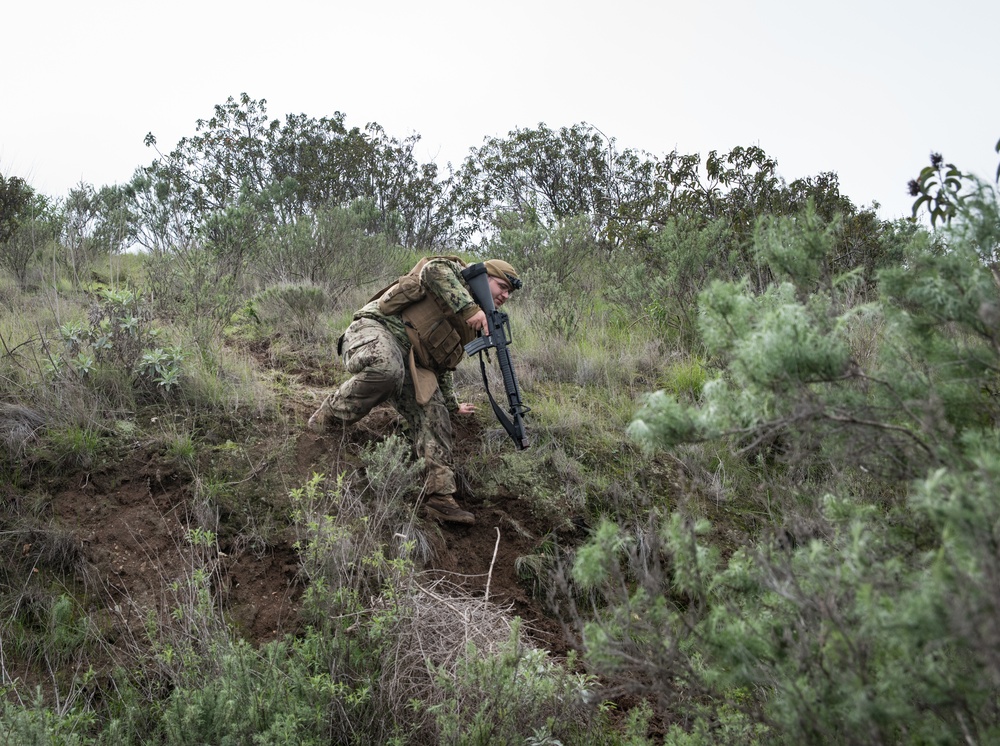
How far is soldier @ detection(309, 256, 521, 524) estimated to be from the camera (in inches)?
179

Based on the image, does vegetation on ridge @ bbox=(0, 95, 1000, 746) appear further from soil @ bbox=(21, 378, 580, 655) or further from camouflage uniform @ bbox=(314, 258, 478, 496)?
camouflage uniform @ bbox=(314, 258, 478, 496)

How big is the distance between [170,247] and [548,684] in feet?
18.8

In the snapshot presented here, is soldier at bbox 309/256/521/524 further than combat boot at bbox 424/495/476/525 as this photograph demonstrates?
Yes

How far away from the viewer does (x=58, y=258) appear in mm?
8305

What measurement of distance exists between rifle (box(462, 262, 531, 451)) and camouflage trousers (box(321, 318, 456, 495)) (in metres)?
0.41

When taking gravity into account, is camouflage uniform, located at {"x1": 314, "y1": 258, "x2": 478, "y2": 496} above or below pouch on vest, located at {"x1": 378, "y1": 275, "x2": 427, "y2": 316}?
below

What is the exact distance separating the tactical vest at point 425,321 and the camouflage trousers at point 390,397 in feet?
0.42

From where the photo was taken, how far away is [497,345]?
4.70 metres

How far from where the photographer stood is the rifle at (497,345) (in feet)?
15.4

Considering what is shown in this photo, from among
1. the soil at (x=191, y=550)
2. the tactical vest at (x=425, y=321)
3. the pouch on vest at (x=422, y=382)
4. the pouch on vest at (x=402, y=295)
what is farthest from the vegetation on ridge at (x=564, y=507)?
the pouch on vest at (x=402, y=295)

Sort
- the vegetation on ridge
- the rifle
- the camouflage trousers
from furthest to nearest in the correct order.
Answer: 1. the rifle
2. the camouflage trousers
3. the vegetation on ridge

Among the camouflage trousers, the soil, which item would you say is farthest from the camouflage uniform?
the soil

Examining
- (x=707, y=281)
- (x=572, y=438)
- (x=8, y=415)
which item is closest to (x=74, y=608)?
(x=8, y=415)

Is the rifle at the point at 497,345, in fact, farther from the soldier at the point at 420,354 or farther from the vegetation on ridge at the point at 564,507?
the vegetation on ridge at the point at 564,507
